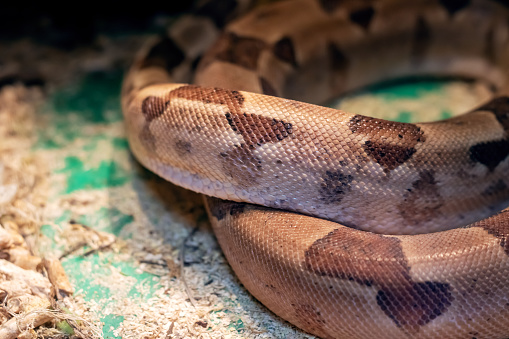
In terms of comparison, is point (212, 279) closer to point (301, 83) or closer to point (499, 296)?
point (499, 296)

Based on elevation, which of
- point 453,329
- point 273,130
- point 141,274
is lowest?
point 141,274

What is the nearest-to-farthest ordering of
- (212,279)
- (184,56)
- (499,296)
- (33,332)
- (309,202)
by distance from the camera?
(499,296)
(33,332)
(309,202)
(212,279)
(184,56)

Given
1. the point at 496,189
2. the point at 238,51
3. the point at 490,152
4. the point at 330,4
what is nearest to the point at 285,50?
the point at 238,51

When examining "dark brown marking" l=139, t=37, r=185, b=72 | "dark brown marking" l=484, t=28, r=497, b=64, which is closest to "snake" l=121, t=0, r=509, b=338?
"dark brown marking" l=139, t=37, r=185, b=72

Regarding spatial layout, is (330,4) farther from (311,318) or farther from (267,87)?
(311,318)

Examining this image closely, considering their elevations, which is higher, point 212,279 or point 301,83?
point 301,83

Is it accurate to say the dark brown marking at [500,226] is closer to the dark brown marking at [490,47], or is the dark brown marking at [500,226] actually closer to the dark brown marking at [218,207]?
the dark brown marking at [218,207]

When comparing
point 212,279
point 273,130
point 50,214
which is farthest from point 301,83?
point 50,214
